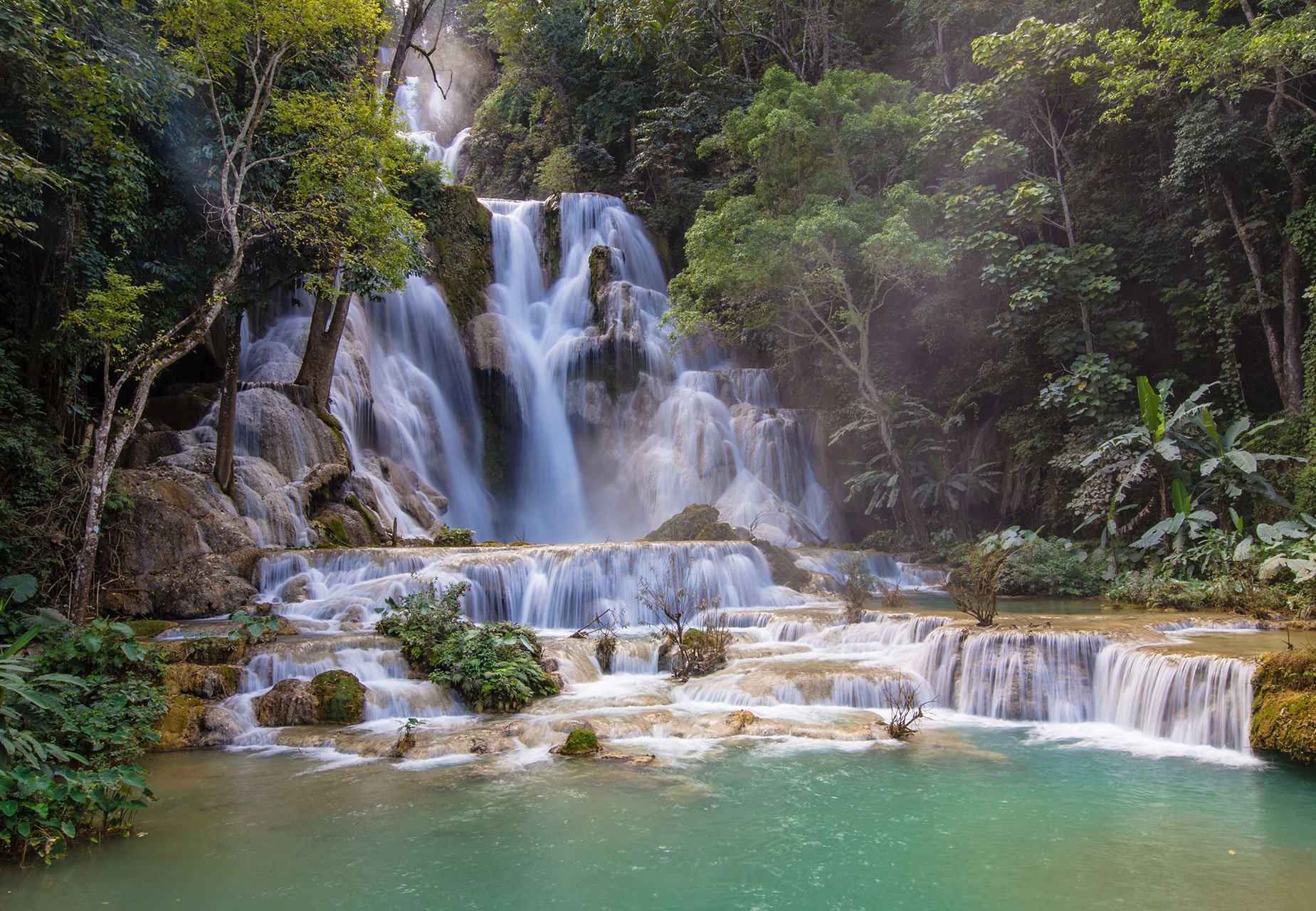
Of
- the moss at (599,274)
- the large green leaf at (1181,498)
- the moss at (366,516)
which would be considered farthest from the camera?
Answer: the moss at (599,274)

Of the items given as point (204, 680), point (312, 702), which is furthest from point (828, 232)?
point (204, 680)

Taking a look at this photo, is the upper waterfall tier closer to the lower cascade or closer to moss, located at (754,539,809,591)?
moss, located at (754,539,809,591)

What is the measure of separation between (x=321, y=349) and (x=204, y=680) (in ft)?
31.5

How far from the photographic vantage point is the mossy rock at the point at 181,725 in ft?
24.4

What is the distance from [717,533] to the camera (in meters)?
16.1

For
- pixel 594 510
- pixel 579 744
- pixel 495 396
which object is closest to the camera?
pixel 579 744

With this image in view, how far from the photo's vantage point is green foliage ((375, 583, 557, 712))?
28.3 feet

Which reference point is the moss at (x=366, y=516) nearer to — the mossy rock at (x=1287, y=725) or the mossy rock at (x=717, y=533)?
the mossy rock at (x=717, y=533)

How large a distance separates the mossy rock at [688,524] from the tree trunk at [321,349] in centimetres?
776

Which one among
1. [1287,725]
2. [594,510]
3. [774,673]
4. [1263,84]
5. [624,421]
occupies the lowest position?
[774,673]

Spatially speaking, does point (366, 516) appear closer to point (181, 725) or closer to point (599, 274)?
point (181, 725)

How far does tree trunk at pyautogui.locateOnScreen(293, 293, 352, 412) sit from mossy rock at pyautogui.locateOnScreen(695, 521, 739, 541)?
853 centimetres

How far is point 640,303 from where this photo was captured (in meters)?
24.0

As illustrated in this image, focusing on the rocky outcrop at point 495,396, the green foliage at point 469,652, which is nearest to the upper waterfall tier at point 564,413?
the rocky outcrop at point 495,396
